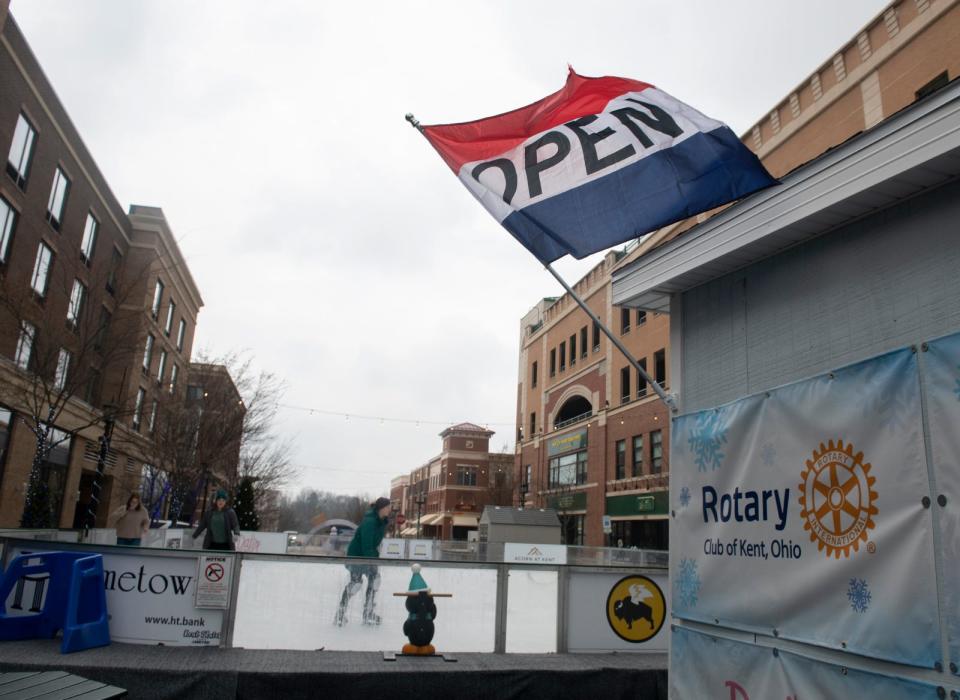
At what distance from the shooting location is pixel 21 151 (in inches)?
938

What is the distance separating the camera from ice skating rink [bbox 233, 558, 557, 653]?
7309 mm

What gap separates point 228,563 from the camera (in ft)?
24.2

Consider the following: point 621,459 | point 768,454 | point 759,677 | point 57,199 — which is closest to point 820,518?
point 768,454

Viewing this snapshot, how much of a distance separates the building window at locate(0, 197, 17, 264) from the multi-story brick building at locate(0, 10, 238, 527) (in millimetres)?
52

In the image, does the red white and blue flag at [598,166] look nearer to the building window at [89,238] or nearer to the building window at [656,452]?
the building window at [656,452]

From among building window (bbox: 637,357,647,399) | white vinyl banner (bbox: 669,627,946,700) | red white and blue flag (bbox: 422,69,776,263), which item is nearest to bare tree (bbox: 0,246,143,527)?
red white and blue flag (bbox: 422,69,776,263)

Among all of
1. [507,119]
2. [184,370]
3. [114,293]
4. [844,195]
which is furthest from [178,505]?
[844,195]

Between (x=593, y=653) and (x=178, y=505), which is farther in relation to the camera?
(x=178, y=505)

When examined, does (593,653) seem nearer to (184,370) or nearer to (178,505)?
(178,505)

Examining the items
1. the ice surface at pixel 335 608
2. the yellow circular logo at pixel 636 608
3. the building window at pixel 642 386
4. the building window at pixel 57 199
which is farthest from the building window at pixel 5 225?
the building window at pixel 642 386

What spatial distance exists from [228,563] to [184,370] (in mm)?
40968

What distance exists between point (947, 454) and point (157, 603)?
6.99m

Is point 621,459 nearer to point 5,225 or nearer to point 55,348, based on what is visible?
point 55,348

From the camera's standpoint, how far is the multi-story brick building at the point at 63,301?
22.2 metres
